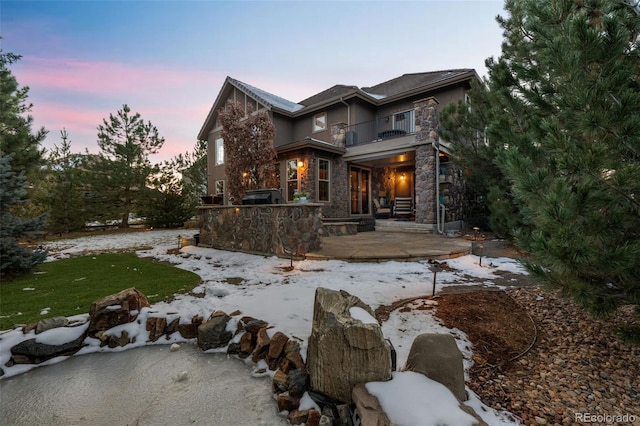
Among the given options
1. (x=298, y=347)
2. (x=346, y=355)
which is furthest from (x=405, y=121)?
(x=346, y=355)

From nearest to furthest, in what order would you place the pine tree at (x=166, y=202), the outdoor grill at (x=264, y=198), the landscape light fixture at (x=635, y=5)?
the landscape light fixture at (x=635, y=5)
the outdoor grill at (x=264, y=198)
the pine tree at (x=166, y=202)

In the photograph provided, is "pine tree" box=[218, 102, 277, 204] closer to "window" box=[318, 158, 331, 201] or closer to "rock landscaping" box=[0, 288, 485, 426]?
"window" box=[318, 158, 331, 201]

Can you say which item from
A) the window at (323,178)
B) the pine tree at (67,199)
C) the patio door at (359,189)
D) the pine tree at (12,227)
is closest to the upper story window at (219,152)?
the pine tree at (67,199)

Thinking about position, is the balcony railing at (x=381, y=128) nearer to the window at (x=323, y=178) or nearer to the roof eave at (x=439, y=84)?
the roof eave at (x=439, y=84)

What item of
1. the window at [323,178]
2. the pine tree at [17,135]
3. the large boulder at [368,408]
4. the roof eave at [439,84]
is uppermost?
the roof eave at [439,84]

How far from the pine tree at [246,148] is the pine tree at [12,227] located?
207 inches

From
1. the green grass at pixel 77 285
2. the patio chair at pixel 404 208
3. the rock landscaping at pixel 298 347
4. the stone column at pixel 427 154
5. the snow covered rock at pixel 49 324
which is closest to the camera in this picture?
the rock landscaping at pixel 298 347

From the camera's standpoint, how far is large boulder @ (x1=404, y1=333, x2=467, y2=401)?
5.12 ft

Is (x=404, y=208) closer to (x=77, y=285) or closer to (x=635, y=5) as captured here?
(x=635, y=5)

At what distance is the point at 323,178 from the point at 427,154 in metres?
4.16

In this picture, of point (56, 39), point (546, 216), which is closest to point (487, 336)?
point (546, 216)

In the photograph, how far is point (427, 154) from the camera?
882 cm

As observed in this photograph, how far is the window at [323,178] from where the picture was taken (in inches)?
426

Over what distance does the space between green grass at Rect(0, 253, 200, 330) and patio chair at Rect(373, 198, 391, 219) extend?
30.5 ft
